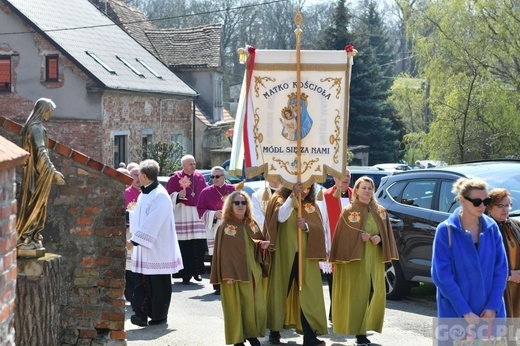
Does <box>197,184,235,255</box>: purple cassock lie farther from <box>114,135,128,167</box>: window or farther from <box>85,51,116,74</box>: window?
<box>114,135,128,167</box>: window

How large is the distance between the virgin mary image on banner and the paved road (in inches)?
87.6

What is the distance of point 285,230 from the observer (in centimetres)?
1061

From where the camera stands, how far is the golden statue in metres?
7.83

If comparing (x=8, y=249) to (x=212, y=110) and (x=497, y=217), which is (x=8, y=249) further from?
(x=212, y=110)

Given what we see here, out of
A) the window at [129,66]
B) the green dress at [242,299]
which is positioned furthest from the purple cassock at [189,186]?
the window at [129,66]

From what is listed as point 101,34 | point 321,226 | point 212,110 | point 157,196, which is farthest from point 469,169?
point 212,110

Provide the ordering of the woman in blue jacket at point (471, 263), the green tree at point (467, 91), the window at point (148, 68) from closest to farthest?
the woman in blue jacket at point (471, 263) → the green tree at point (467, 91) → the window at point (148, 68)

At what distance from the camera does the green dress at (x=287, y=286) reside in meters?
→ 10.5

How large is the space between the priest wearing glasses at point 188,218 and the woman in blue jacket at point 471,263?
783cm

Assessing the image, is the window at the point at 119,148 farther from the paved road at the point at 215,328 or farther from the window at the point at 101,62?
the paved road at the point at 215,328

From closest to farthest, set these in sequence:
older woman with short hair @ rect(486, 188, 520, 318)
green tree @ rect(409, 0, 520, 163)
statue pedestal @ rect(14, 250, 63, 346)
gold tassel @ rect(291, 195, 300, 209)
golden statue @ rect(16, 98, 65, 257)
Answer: statue pedestal @ rect(14, 250, 63, 346) < golden statue @ rect(16, 98, 65, 257) < older woman with short hair @ rect(486, 188, 520, 318) < gold tassel @ rect(291, 195, 300, 209) < green tree @ rect(409, 0, 520, 163)

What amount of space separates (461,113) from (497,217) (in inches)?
831

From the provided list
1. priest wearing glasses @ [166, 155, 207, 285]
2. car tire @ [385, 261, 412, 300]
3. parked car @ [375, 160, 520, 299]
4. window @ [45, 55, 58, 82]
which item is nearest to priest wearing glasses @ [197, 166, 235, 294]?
priest wearing glasses @ [166, 155, 207, 285]

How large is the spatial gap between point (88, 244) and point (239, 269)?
159cm
